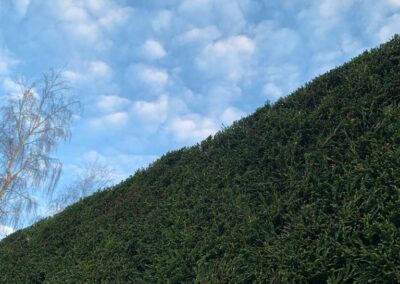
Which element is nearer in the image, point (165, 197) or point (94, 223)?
point (165, 197)

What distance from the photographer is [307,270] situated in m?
2.71

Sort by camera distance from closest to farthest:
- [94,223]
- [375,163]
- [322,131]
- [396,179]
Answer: [396,179] < [375,163] < [322,131] < [94,223]

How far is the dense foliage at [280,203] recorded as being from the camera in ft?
8.72

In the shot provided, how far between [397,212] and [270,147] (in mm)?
1463

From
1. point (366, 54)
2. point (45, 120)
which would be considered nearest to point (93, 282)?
point (366, 54)

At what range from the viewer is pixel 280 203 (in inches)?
129

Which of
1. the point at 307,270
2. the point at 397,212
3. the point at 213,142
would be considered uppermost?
the point at 213,142

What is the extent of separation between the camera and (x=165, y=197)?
4.75 metres

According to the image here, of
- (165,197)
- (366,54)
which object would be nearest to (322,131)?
(366,54)

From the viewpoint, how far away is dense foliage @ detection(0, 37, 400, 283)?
2.66 m

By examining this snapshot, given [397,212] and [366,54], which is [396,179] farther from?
[366,54]

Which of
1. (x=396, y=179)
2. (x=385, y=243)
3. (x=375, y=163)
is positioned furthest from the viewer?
(x=375, y=163)

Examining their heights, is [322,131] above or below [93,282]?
above

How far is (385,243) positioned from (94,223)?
3954 millimetres
